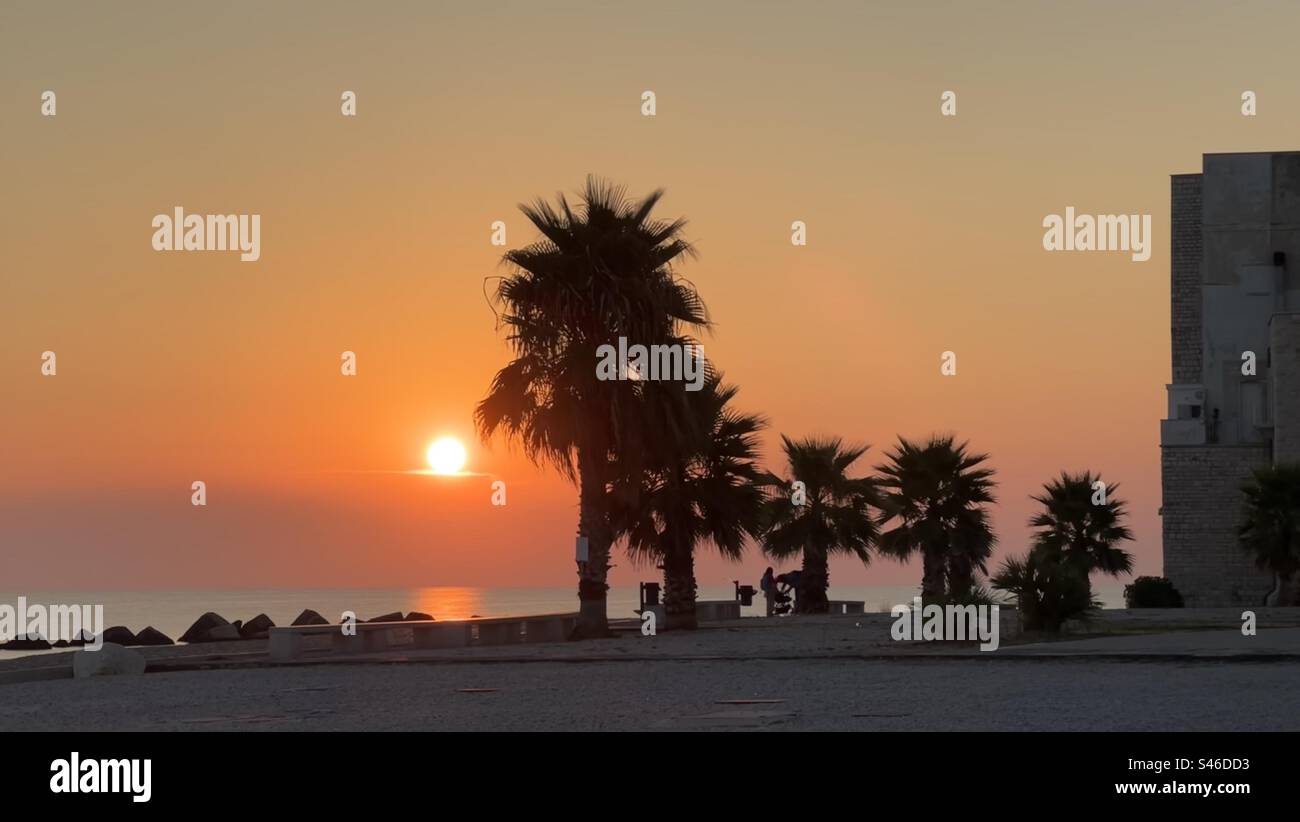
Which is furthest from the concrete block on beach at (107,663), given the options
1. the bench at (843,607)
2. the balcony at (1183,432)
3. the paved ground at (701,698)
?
the balcony at (1183,432)

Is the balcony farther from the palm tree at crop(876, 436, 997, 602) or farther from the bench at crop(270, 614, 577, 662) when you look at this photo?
the bench at crop(270, 614, 577, 662)

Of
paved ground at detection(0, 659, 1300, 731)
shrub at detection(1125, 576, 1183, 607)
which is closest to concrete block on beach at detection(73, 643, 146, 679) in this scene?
paved ground at detection(0, 659, 1300, 731)

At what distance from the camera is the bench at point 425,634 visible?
26.9 m

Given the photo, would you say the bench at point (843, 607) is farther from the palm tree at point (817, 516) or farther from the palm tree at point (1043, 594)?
the palm tree at point (1043, 594)

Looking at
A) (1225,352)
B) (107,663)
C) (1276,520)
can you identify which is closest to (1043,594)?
(107,663)

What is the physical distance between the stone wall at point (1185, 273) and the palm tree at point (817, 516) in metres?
25.4

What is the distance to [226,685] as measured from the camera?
68.9ft

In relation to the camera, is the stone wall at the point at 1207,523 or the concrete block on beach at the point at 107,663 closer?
the concrete block on beach at the point at 107,663

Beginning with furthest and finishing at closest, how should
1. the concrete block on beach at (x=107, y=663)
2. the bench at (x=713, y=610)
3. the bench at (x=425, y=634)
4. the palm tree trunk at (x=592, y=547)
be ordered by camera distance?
1. the bench at (x=713, y=610)
2. the palm tree trunk at (x=592, y=547)
3. the bench at (x=425, y=634)
4. the concrete block on beach at (x=107, y=663)

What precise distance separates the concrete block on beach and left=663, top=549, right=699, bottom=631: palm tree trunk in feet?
46.9

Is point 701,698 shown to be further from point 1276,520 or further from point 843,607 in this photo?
point 843,607
